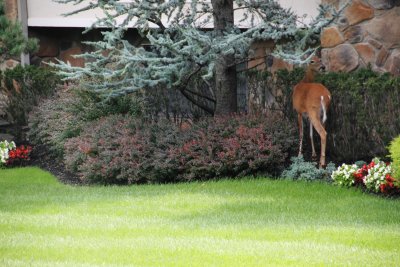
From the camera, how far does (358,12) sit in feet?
45.0

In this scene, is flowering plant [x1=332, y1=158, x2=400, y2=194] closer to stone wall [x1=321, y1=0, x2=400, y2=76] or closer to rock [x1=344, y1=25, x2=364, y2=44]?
stone wall [x1=321, y1=0, x2=400, y2=76]

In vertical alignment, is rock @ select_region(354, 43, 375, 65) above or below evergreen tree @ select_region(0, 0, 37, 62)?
below

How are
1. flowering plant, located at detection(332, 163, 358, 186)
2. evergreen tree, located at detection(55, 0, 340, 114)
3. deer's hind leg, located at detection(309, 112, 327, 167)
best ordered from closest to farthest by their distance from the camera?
flowering plant, located at detection(332, 163, 358, 186)
evergreen tree, located at detection(55, 0, 340, 114)
deer's hind leg, located at detection(309, 112, 327, 167)

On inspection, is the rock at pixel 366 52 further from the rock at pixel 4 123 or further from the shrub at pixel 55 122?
the rock at pixel 4 123

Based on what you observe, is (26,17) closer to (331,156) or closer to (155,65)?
(155,65)

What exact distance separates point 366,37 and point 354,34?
201 mm

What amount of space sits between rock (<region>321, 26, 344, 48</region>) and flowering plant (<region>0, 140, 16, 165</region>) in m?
5.64

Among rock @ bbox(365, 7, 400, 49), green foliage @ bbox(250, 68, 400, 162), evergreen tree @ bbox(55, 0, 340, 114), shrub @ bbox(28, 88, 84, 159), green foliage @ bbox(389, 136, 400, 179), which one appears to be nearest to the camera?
green foliage @ bbox(389, 136, 400, 179)

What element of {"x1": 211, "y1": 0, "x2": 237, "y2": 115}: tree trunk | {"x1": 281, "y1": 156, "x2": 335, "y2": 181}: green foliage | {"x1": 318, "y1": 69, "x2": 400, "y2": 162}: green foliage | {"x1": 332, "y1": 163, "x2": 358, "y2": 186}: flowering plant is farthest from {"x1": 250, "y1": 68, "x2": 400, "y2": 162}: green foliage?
{"x1": 211, "y1": 0, "x2": 237, "y2": 115}: tree trunk

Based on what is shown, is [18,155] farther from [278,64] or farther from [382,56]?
[382,56]

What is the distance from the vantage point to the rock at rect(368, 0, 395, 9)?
Answer: 13469 millimetres

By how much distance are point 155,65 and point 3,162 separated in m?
3.93

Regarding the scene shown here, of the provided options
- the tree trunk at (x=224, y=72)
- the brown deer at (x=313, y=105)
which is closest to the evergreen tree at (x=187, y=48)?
the tree trunk at (x=224, y=72)

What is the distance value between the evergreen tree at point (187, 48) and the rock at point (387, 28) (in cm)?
147
